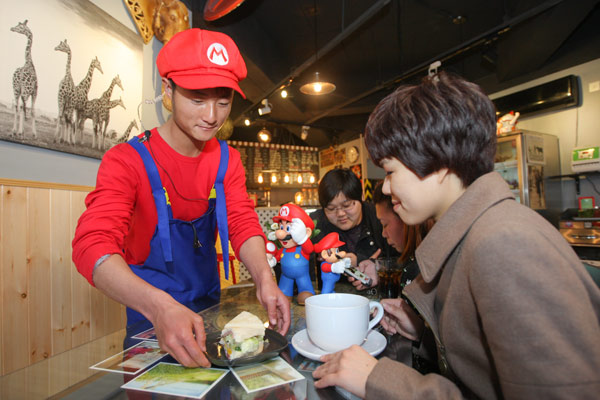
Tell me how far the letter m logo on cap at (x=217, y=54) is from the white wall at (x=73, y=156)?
1.29 m

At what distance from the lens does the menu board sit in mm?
8695

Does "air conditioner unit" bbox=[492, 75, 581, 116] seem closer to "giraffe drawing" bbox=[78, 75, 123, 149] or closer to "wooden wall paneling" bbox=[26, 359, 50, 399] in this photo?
"giraffe drawing" bbox=[78, 75, 123, 149]

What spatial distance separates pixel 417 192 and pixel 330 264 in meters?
0.69

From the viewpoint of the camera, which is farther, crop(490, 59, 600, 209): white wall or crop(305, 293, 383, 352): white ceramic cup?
crop(490, 59, 600, 209): white wall

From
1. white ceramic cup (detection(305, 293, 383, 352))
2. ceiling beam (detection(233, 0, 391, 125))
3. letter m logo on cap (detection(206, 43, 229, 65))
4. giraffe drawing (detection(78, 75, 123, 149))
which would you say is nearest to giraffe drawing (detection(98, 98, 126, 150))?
giraffe drawing (detection(78, 75, 123, 149))

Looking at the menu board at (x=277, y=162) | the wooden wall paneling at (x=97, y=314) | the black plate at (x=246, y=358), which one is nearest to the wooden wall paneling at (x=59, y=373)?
the black plate at (x=246, y=358)

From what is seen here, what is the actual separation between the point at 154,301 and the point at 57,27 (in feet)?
6.27

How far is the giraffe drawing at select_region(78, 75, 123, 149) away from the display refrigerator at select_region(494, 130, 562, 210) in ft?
14.9

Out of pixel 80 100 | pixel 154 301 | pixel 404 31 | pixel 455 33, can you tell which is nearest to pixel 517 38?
pixel 455 33

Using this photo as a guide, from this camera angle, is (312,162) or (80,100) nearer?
(80,100)

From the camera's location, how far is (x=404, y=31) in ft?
17.0

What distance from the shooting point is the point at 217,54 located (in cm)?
120

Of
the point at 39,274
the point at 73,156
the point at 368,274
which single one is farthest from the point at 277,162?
the point at 368,274

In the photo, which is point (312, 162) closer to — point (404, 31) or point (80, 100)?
point (404, 31)
